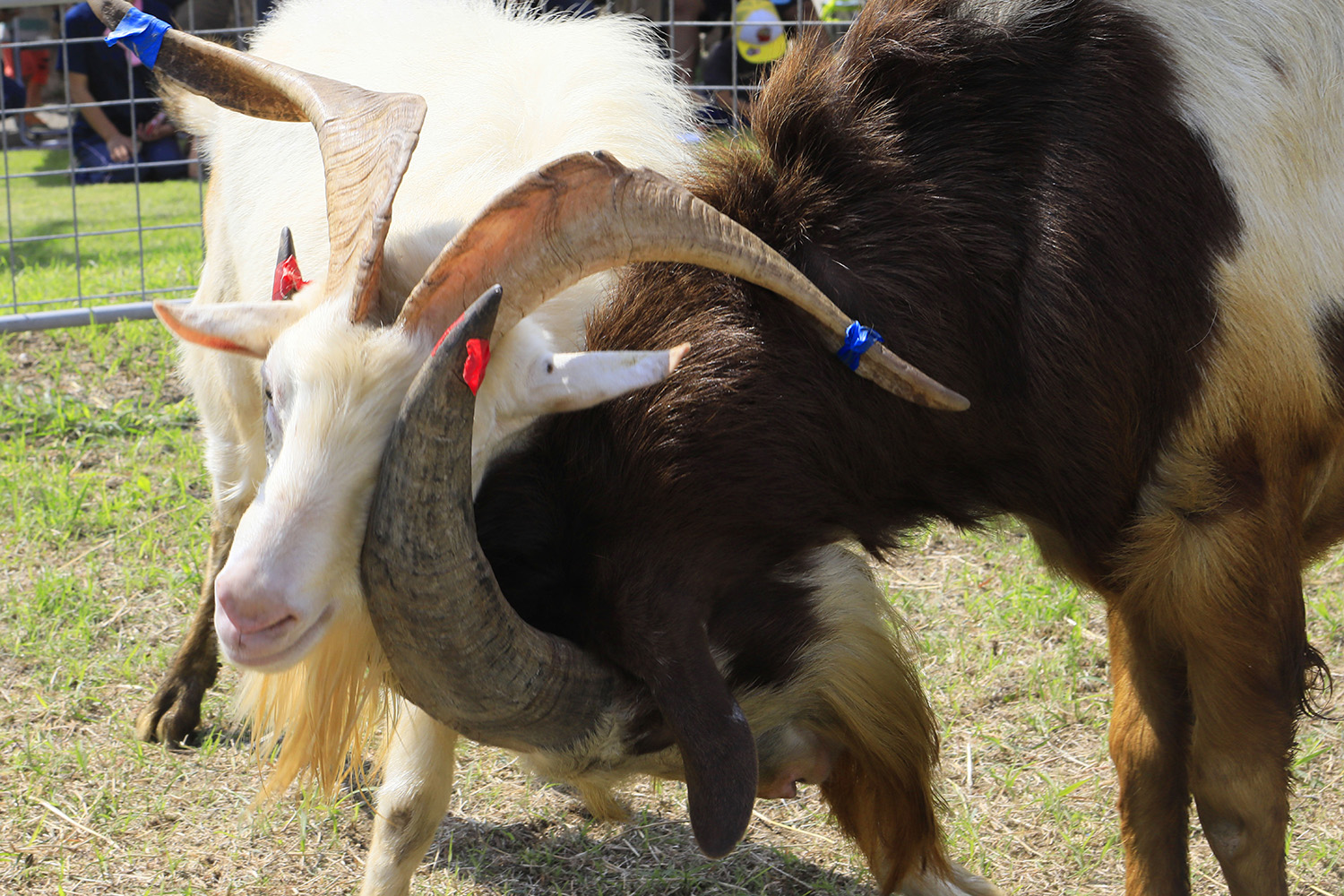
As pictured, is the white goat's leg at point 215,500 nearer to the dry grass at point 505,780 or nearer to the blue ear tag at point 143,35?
the dry grass at point 505,780

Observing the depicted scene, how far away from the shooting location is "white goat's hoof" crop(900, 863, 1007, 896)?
3029mm

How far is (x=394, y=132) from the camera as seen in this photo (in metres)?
2.13

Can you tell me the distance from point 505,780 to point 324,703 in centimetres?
143

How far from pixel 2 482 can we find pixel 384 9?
2626 mm

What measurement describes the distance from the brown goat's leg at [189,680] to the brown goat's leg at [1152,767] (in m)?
2.48

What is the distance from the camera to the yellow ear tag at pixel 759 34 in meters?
7.12

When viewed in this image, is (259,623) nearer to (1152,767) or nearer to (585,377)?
(585,377)

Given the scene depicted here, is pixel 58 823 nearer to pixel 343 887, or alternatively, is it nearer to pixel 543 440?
pixel 343 887

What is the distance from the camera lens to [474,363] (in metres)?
1.81

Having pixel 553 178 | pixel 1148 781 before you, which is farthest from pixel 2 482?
pixel 1148 781

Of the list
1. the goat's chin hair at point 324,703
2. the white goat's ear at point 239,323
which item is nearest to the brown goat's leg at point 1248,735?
the goat's chin hair at point 324,703

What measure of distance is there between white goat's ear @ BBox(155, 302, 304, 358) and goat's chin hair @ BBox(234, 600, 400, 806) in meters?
0.53

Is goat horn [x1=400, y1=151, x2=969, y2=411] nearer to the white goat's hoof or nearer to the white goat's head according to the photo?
the white goat's head

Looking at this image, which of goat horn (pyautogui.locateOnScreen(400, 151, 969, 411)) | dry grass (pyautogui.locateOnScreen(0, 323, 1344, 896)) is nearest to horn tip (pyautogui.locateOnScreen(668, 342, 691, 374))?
goat horn (pyautogui.locateOnScreen(400, 151, 969, 411))
